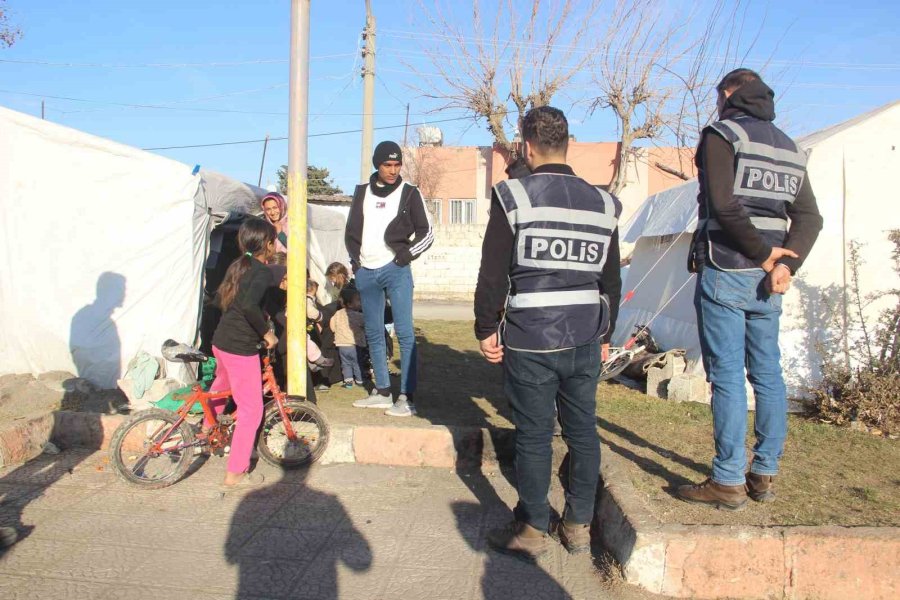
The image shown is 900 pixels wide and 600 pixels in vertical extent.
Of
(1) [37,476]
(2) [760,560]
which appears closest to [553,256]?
(2) [760,560]

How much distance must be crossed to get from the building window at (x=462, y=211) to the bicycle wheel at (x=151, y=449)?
87.3 ft

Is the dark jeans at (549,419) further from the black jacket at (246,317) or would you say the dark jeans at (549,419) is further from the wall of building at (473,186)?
the wall of building at (473,186)

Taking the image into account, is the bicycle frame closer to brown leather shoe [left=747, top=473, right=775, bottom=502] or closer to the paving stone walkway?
the paving stone walkway

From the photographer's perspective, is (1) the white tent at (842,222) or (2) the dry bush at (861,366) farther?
(1) the white tent at (842,222)

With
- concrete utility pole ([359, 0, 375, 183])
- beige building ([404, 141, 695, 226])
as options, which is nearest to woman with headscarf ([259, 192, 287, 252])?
concrete utility pole ([359, 0, 375, 183])

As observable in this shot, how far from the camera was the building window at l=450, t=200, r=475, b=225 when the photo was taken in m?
30.4

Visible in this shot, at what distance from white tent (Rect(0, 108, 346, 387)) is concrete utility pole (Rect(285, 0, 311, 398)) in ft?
5.42

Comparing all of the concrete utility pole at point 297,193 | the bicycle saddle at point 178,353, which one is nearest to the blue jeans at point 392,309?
Result: the concrete utility pole at point 297,193

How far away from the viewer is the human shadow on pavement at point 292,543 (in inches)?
116

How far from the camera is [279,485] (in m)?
4.12

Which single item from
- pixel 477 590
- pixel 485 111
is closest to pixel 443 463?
pixel 477 590

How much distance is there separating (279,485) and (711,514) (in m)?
2.50

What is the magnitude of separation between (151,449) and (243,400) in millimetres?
641

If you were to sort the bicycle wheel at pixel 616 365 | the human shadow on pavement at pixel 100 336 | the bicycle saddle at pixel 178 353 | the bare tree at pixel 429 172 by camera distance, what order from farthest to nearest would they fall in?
1. the bare tree at pixel 429 172
2. the bicycle wheel at pixel 616 365
3. the human shadow on pavement at pixel 100 336
4. the bicycle saddle at pixel 178 353
